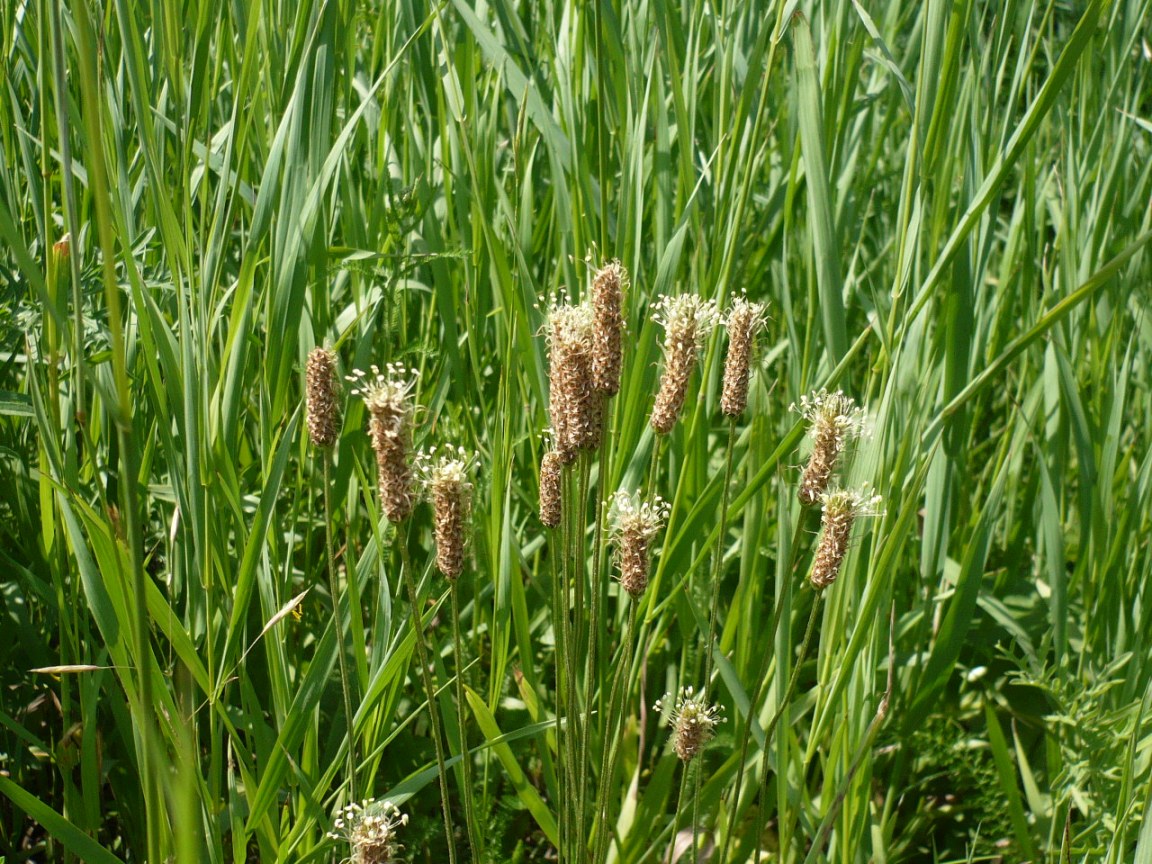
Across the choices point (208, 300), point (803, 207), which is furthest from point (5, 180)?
point (803, 207)

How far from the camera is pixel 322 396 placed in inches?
37.5

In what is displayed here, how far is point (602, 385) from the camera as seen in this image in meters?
0.85

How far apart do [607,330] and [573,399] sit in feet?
0.20

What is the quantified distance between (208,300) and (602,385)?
52 cm

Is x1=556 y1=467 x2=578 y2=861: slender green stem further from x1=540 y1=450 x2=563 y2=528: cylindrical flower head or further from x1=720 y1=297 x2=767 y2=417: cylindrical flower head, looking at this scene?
x1=720 y1=297 x2=767 y2=417: cylindrical flower head

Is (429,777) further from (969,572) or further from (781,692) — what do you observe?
(969,572)

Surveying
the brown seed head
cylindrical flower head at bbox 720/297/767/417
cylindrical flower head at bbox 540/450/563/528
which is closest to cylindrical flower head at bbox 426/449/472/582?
the brown seed head

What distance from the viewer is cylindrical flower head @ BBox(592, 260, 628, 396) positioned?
83 cm

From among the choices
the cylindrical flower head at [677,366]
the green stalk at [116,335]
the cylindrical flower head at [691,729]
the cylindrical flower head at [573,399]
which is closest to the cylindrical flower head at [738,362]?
the cylindrical flower head at [677,366]

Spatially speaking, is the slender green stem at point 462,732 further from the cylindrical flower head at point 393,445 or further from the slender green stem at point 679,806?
the slender green stem at point 679,806

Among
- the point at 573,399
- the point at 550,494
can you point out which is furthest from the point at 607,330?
the point at 550,494

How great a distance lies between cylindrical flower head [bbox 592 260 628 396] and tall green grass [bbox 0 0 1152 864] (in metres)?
0.16

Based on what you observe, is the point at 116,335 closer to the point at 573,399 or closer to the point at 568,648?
the point at 573,399

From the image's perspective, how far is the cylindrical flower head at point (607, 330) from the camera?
832 mm
